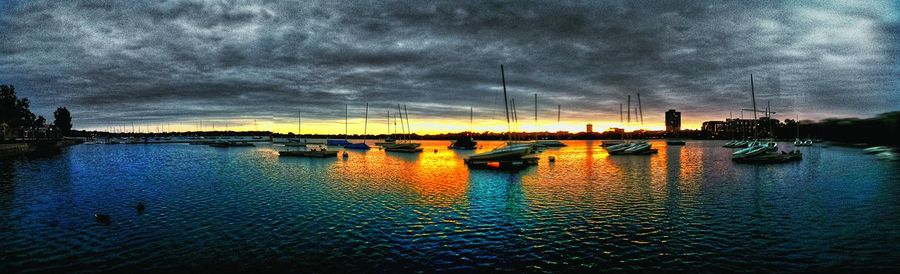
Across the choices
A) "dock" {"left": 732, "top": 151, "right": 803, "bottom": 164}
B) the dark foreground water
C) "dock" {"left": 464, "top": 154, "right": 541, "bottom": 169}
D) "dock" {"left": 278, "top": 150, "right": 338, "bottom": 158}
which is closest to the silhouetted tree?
"dock" {"left": 278, "top": 150, "right": 338, "bottom": 158}

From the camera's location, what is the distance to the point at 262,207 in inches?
1236

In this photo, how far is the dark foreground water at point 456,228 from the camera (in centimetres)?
1764

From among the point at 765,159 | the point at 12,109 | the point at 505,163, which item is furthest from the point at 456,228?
the point at 12,109

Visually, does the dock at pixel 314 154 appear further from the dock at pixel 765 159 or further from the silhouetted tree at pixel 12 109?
the silhouetted tree at pixel 12 109

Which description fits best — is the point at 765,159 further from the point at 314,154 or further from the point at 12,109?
the point at 12,109

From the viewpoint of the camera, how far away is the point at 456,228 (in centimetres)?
2408

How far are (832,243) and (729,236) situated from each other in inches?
162

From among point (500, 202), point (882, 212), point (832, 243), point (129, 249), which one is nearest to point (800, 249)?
point (832, 243)

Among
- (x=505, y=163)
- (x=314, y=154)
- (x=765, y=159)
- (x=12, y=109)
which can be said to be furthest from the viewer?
(x=12, y=109)

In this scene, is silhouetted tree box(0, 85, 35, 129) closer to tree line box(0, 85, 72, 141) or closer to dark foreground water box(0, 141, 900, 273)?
tree line box(0, 85, 72, 141)

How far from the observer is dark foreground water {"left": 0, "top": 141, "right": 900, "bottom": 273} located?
17.6 meters

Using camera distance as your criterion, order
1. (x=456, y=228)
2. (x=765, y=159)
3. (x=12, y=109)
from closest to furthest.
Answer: (x=456, y=228), (x=765, y=159), (x=12, y=109)

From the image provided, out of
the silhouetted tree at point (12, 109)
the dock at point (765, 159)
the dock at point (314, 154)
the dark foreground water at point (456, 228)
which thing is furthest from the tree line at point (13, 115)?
the dock at point (765, 159)

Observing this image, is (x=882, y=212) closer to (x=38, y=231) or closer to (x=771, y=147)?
(x=38, y=231)
